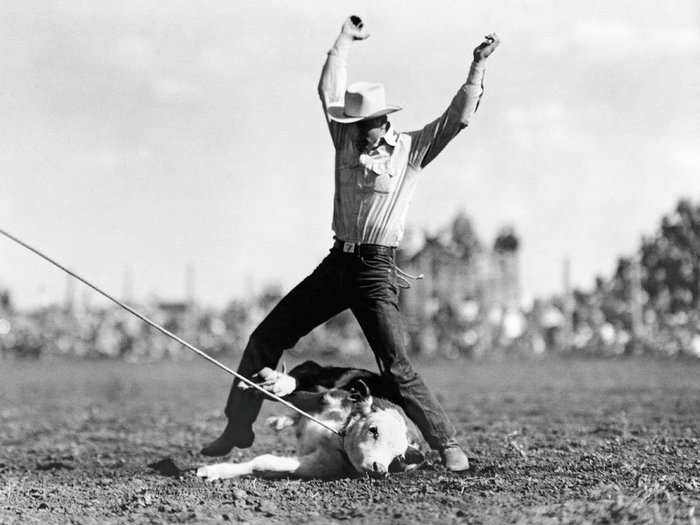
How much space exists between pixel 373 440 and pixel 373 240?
1193mm

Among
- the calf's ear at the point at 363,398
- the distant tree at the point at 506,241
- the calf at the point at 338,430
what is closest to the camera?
the calf at the point at 338,430

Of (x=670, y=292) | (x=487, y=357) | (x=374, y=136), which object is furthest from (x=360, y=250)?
(x=670, y=292)

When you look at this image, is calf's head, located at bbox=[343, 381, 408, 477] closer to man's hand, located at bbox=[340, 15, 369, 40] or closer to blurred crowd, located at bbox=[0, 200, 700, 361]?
man's hand, located at bbox=[340, 15, 369, 40]

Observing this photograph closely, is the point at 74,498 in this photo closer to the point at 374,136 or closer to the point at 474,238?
the point at 374,136

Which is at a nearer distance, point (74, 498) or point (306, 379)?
point (74, 498)

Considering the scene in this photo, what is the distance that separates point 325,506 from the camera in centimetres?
480

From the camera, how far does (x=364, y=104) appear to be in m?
5.48

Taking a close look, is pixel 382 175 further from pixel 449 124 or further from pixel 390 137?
pixel 449 124

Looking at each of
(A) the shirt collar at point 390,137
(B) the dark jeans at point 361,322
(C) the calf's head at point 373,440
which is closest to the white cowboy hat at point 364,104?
(A) the shirt collar at point 390,137

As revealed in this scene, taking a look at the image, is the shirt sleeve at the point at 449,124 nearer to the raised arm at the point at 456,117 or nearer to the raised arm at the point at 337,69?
the raised arm at the point at 456,117

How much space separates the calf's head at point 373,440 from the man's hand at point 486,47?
86.0 inches

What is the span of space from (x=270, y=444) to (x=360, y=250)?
313cm

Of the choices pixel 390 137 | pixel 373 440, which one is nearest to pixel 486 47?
pixel 390 137

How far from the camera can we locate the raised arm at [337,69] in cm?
589
